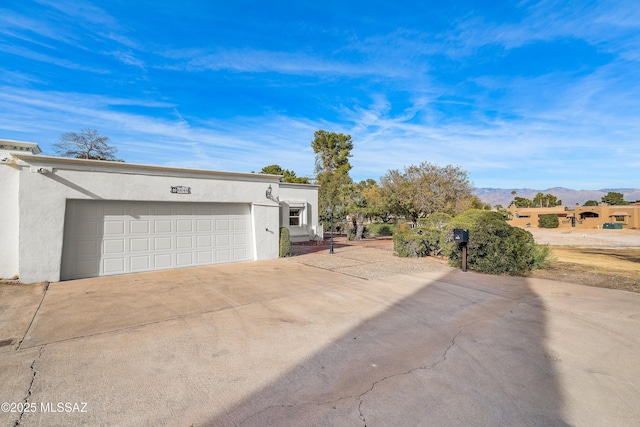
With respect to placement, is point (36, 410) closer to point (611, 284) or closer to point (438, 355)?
point (438, 355)

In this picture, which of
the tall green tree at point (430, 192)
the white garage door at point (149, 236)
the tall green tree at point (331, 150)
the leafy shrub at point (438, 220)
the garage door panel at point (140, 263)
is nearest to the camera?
the white garage door at point (149, 236)

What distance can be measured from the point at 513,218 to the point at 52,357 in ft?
203

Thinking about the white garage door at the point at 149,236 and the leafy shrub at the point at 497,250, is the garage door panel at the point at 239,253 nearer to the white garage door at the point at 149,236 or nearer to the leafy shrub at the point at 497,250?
the white garage door at the point at 149,236

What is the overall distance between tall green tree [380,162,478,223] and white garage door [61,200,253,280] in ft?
42.7

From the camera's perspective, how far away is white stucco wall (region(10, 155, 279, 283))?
7660mm

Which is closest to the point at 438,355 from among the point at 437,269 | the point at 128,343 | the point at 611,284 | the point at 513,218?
the point at 128,343

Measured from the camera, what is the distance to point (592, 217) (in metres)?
46.6

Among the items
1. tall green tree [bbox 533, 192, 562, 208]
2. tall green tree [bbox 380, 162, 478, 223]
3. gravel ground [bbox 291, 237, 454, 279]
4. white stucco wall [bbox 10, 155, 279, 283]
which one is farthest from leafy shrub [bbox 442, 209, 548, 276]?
tall green tree [bbox 533, 192, 562, 208]

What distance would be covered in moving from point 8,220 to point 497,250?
13.7 m

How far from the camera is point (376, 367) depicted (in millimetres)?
3611

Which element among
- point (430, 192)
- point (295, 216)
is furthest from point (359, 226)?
point (430, 192)

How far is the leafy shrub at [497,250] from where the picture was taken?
9.41 metres

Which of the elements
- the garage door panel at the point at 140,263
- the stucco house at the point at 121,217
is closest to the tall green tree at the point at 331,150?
the stucco house at the point at 121,217

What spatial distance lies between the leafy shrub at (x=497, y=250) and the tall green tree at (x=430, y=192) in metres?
10.6
